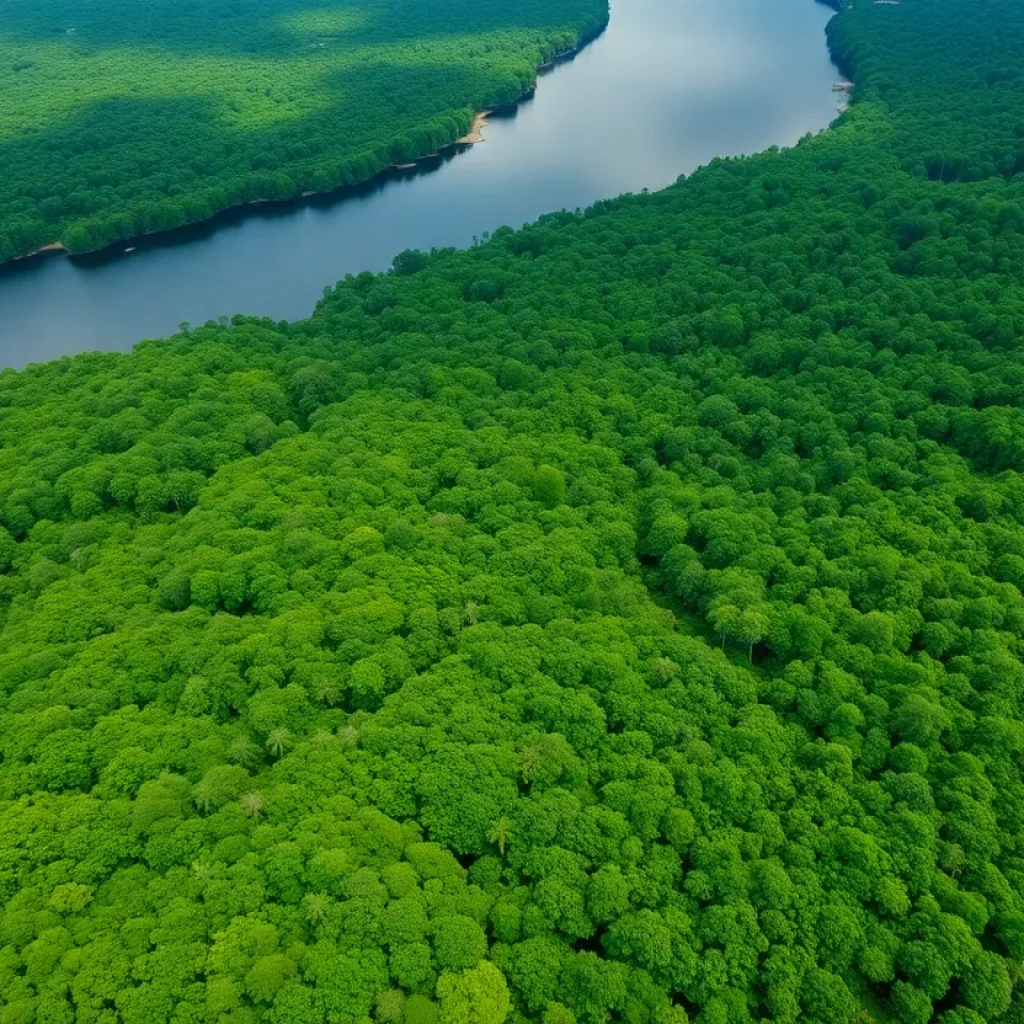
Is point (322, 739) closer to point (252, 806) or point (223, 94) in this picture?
point (252, 806)

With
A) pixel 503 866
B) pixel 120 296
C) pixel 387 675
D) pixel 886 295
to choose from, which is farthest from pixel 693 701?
pixel 120 296

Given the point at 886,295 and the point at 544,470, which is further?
the point at 886,295

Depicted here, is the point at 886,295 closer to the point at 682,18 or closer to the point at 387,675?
the point at 387,675

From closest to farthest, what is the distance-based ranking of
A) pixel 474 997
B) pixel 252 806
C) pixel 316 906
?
pixel 474 997 < pixel 316 906 < pixel 252 806

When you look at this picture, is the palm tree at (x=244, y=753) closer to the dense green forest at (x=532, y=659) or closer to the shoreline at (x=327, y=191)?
the dense green forest at (x=532, y=659)

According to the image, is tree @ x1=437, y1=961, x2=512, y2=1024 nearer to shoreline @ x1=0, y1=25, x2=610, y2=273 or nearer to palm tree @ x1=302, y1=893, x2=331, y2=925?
palm tree @ x1=302, y1=893, x2=331, y2=925

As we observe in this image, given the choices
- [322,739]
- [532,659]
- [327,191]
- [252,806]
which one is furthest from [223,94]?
[252,806]
